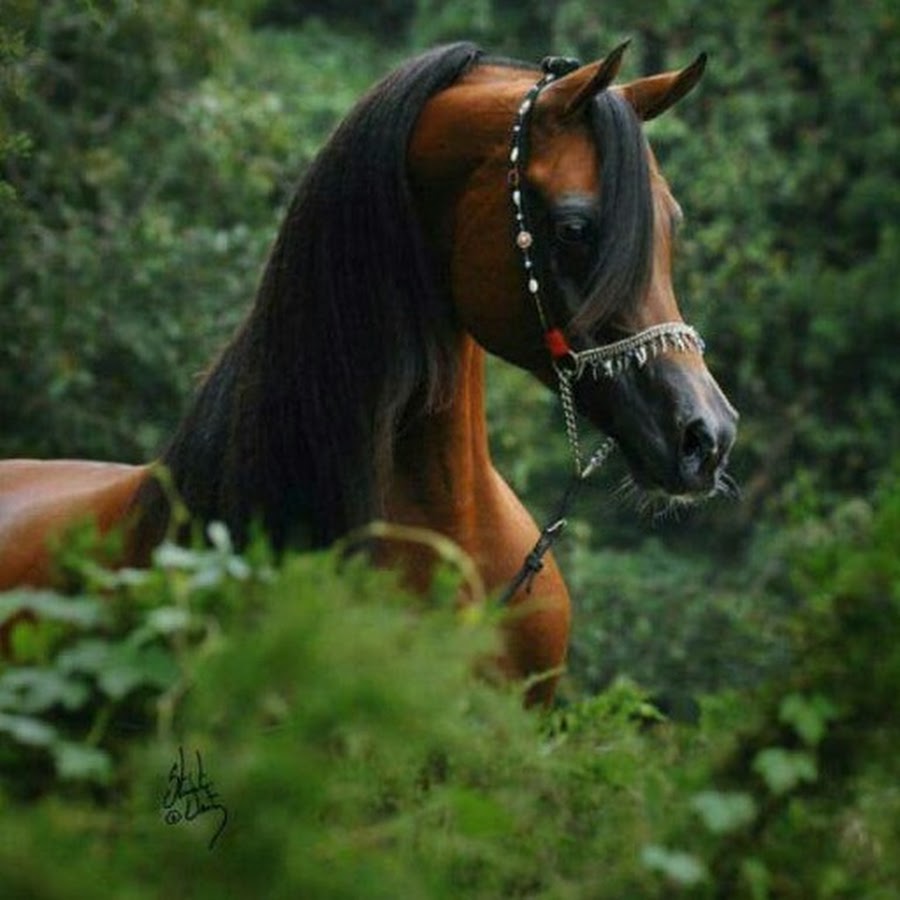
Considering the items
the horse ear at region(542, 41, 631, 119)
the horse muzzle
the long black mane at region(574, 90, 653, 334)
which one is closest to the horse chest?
the horse muzzle

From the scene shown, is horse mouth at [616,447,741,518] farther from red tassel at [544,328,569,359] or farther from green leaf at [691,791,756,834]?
green leaf at [691,791,756,834]

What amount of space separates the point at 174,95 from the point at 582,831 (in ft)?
32.5

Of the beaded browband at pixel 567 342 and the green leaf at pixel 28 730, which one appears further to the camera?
the beaded browband at pixel 567 342

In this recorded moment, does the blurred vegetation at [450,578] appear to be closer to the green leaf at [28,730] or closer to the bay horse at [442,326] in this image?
the green leaf at [28,730]

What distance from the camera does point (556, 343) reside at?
478cm

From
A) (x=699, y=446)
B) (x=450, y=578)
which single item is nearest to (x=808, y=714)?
(x=450, y=578)

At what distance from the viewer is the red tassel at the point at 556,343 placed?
15.6 feet

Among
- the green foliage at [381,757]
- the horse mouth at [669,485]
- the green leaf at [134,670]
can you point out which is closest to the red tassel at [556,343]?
the horse mouth at [669,485]

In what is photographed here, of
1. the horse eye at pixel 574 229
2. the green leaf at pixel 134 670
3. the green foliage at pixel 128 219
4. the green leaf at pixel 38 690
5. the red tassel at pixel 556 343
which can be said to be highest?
the green leaf at pixel 134 670

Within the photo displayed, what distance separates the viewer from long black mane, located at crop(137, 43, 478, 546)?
4590mm

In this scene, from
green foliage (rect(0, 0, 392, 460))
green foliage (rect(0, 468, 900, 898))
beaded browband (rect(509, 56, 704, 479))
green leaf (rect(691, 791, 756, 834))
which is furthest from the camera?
green foliage (rect(0, 0, 392, 460))

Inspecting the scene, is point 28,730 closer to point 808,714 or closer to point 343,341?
point 808,714

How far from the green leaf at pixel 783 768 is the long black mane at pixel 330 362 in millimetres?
2148

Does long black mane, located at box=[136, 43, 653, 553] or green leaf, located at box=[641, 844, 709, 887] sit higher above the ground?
green leaf, located at box=[641, 844, 709, 887]
